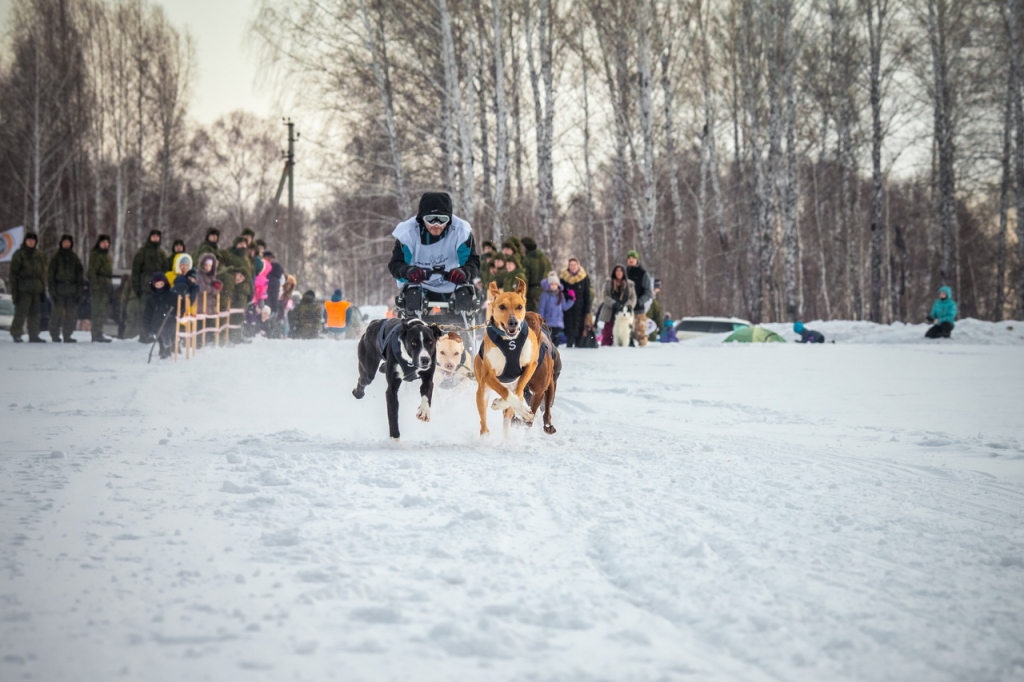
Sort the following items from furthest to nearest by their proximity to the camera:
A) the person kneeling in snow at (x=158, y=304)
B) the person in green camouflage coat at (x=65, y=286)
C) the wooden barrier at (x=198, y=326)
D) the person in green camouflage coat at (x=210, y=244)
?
1. the person in green camouflage coat at (x=65, y=286)
2. the person in green camouflage coat at (x=210, y=244)
3. the person kneeling in snow at (x=158, y=304)
4. the wooden barrier at (x=198, y=326)

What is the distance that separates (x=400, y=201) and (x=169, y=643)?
2112 centimetres

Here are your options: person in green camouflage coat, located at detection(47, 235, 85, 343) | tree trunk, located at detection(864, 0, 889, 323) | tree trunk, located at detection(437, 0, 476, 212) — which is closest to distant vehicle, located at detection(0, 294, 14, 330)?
person in green camouflage coat, located at detection(47, 235, 85, 343)

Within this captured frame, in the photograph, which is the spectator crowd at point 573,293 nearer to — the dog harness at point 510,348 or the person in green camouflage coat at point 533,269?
the person in green camouflage coat at point 533,269

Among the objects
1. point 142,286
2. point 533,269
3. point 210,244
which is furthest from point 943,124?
point 142,286

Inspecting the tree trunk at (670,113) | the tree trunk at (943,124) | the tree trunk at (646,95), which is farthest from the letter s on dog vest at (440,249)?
the tree trunk at (943,124)

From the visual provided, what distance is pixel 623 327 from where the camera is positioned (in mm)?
15219

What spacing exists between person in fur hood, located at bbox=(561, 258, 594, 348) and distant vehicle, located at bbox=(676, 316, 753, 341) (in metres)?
5.18

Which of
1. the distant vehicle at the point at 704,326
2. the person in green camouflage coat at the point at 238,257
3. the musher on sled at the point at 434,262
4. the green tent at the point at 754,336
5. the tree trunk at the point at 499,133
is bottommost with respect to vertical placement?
the green tent at the point at 754,336

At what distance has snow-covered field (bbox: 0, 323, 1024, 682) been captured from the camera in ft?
7.16

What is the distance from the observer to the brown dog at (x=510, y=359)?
5.49 meters

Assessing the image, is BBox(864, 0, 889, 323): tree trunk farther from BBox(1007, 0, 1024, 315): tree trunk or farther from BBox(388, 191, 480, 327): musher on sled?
BBox(388, 191, 480, 327): musher on sled

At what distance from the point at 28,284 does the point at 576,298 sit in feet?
28.7

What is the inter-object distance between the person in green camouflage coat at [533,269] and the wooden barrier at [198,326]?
4.73 meters

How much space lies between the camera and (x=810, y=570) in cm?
288
